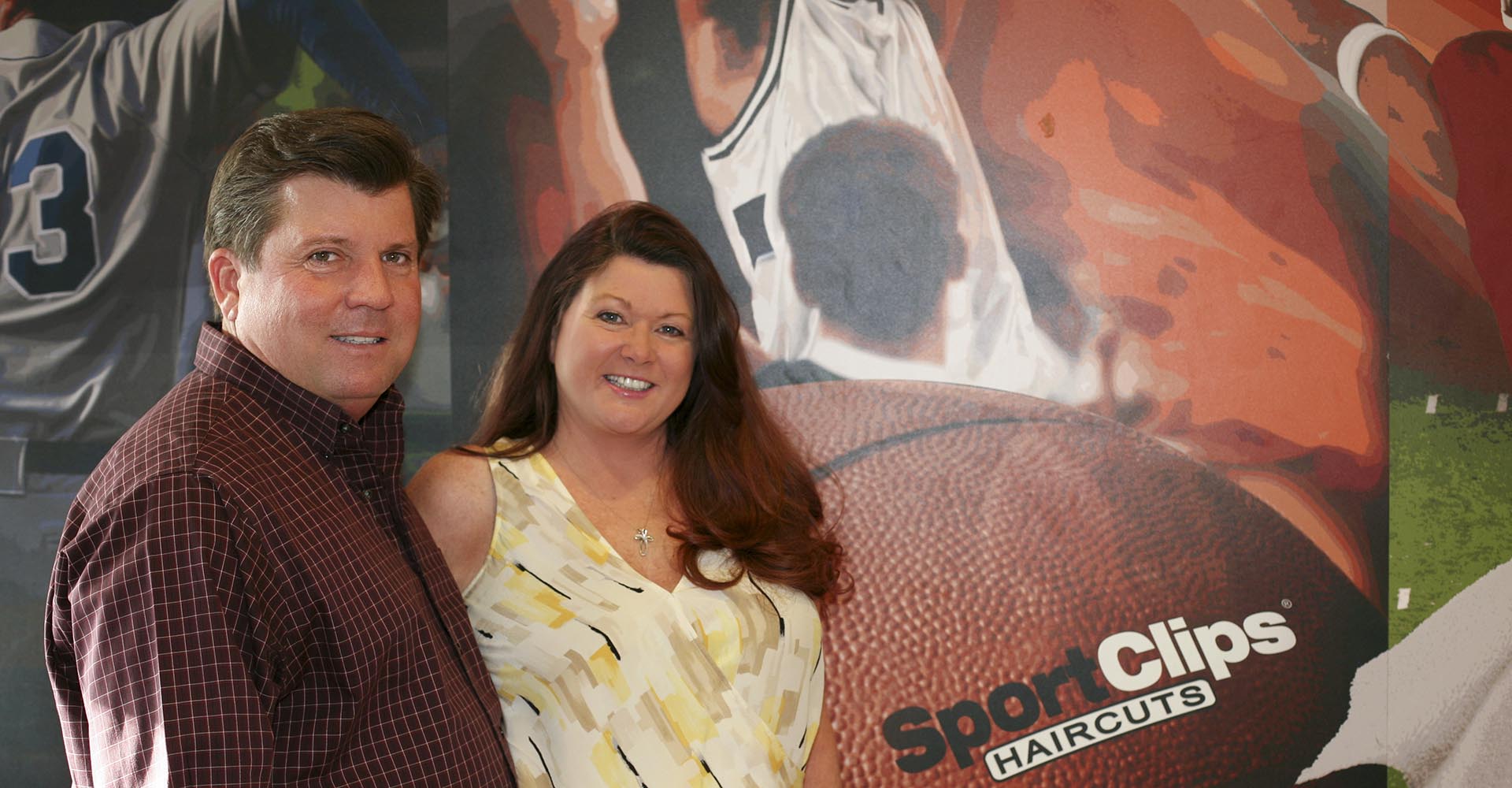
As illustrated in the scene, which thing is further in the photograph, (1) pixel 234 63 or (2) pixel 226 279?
(1) pixel 234 63

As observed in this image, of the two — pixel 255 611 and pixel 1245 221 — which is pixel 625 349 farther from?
pixel 1245 221

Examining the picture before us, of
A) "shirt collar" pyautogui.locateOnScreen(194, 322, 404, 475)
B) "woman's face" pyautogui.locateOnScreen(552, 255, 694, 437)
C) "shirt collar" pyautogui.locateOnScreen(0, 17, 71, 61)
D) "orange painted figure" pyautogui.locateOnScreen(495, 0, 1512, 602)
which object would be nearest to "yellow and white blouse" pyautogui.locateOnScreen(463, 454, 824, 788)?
"woman's face" pyautogui.locateOnScreen(552, 255, 694, 437)

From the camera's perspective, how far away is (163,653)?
36.6 inches

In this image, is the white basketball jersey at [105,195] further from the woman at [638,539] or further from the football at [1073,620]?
the football at [1073,620]

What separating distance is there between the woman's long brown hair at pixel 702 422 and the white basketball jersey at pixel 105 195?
3.82 ft

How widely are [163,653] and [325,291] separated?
1.31 feet

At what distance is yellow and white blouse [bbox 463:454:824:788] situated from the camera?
151 cm

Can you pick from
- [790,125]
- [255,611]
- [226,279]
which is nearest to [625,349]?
[226,279]

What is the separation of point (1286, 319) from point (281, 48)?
214cm

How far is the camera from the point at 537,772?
150 cm

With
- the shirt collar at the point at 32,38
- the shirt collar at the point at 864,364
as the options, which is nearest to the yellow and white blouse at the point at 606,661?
the shirt collar at the point at 864,364

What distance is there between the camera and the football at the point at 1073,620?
2121 mm

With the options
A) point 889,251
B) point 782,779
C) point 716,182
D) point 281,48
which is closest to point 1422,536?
point 889,251

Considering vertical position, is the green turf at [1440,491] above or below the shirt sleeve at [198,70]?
below
